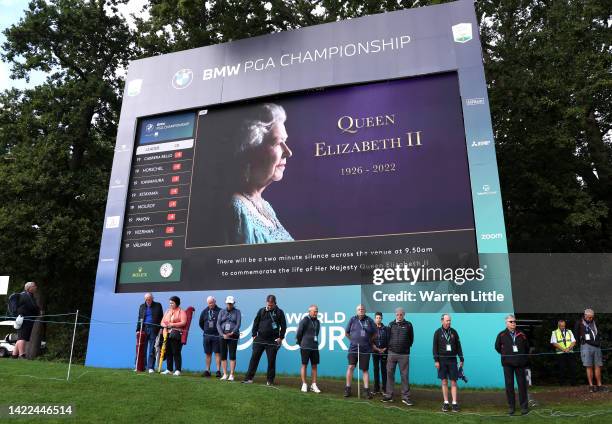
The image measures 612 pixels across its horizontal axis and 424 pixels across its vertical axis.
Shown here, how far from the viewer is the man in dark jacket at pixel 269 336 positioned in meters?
9.27

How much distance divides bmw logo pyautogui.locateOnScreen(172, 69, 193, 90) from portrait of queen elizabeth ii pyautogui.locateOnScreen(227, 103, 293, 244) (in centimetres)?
230

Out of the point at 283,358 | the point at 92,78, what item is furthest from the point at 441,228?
the point at 92,78

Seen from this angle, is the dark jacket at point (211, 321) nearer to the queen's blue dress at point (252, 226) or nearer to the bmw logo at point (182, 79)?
the queen's blue dress at point (252, 226)

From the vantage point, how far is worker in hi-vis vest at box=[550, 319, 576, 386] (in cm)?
1056

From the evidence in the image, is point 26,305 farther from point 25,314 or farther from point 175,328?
point 175,328

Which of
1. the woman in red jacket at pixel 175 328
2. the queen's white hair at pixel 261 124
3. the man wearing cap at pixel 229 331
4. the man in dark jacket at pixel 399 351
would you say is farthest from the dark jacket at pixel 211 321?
the queen's white hair at pixel 261 124

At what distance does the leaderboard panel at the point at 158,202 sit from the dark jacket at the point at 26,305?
10.9ft

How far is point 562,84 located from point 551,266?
532cm

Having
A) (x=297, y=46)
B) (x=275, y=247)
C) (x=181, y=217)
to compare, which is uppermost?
(x=297, y=46)

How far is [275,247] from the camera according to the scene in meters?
11.9

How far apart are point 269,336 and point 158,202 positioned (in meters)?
5.80

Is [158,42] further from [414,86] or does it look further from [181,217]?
[414,86]

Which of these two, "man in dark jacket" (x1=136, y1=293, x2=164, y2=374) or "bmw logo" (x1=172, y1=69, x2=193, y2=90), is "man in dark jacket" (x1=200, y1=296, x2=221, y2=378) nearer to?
"man in dark jacket" (x1=136, y1=293, x2=164, y2=374)

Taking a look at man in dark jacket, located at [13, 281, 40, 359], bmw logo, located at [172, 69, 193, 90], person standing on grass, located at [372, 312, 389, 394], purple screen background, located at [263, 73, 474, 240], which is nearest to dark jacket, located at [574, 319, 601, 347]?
purple screen background, located at [263, 73, 474, 240]
